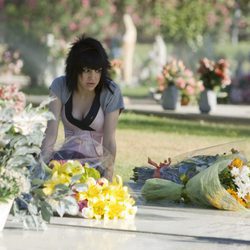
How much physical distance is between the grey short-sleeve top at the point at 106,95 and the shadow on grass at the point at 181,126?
8685mm

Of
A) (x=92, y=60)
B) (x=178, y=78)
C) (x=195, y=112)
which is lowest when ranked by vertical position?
(x=195, y=112)

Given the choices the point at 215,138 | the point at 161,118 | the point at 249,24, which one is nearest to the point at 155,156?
the point at 215,138

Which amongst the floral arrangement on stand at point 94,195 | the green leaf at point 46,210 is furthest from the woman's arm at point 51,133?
the green leaf at point 46,210

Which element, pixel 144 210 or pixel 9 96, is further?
pixel 9 96

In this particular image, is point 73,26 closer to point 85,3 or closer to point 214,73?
point 85,3

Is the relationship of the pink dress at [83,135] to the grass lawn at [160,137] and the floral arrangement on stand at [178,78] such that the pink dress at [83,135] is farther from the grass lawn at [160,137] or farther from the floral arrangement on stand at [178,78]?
the floral arrangement on stand at [178,78]

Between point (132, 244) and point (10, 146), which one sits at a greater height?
point (10, 146)

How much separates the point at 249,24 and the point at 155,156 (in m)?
21.8

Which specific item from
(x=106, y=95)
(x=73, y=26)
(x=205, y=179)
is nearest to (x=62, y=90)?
(x=106, y=95)

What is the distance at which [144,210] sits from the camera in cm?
869

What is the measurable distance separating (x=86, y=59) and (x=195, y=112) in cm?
1400

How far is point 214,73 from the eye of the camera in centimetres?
2256

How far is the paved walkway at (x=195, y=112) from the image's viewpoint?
71.3ft

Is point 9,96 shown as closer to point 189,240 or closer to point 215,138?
point 215,138
